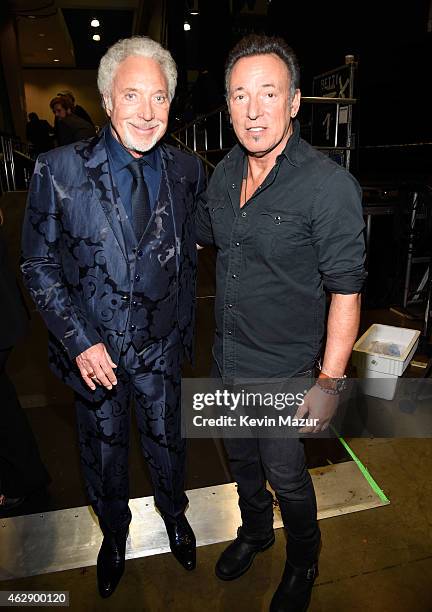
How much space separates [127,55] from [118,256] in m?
0.54

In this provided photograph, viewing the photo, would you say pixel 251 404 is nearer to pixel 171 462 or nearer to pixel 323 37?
pixel 171 462

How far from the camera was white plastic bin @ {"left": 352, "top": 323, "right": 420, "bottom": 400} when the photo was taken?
2.63 meters

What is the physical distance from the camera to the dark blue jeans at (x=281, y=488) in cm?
139

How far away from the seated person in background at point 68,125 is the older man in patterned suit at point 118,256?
13.6 ft

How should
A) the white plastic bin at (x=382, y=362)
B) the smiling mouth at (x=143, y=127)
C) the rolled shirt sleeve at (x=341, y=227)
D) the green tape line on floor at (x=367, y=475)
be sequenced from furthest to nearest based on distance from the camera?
the white plastic bin at (x=382, y=362)
the green tape line on floor at (x=367, y=475)
the smiling mouth at (x=143, y=127)
the rolled shirt sleeve at (x=341, y=227)

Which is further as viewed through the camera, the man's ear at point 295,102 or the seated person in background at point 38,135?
the seated person in background at point 38,135

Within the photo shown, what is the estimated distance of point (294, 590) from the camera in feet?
4.87

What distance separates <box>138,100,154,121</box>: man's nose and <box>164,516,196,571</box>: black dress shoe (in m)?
1.37

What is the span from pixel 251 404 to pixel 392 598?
0.82 m

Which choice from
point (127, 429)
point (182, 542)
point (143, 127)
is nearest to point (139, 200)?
point (143, 127)

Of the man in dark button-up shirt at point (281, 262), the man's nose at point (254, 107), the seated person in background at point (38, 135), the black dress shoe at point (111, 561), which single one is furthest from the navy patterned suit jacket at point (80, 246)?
the seated person in background at point (38, 135)

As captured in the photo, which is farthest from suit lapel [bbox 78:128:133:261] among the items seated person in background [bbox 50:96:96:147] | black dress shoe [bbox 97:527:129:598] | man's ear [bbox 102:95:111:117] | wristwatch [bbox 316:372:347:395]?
seated person in background [bbox 50:96:96:147]

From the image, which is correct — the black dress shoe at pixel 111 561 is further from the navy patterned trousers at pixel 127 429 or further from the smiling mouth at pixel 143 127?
the smiling mouth at pixel 143 127

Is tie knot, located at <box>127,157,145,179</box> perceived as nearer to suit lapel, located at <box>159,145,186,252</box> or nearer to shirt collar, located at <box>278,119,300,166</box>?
suit lapel, located at <box>159,145,186,252</box>
